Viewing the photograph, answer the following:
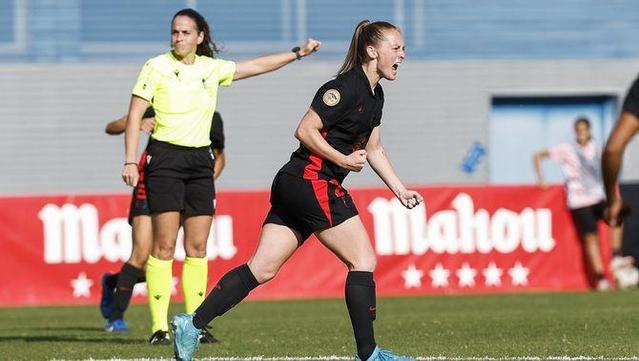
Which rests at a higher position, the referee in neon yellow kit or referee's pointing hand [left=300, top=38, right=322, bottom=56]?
referee's pointing hand [left=300, top=38, right=322, bottom=56]

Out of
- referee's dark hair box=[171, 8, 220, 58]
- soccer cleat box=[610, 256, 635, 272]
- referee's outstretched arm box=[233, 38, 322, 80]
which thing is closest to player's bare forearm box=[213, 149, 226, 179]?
referee's dark hair box=[171, 8, 220, 58]

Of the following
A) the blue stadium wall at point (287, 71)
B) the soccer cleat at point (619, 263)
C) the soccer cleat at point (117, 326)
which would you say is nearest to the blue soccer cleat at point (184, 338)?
the soccer cleat at point (117, 326)

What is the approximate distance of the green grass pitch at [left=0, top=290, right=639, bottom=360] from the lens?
8.84 meters

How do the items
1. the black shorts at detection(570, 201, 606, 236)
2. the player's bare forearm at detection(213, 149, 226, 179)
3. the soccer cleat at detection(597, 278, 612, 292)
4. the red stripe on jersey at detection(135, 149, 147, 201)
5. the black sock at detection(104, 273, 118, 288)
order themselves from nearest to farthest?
the red stripe on jersey at detection(135, 149, 147, 201), the player's bare forearm at detection(213, 149, 226, 179), the black sock at detection(104, 273, 118, 288), the soccer cleat at detection(597, 278, 612, 292), the black shorts at detection(570, 201, 606, 236)

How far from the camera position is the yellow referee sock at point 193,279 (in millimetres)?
9516

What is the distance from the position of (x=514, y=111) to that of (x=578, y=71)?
1259mm

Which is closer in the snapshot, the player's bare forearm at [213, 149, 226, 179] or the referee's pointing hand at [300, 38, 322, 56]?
Answer: the referee's pointing hand at [300, 38, 322, 56]

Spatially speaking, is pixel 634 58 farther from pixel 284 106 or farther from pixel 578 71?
pixel 284 106

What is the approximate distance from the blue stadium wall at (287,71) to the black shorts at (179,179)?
14209 millimetres

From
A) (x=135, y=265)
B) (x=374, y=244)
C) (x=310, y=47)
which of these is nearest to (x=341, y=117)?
(x=310, y=47)

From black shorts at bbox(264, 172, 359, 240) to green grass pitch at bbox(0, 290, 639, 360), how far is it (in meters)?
1.45

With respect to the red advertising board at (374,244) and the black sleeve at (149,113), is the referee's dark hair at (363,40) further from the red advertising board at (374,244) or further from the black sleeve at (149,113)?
the red advertising board at (374,244)

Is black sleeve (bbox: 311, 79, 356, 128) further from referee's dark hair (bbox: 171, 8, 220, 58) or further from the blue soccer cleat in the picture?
referee's dark hair (bbox: 171, 8, 220, 58)

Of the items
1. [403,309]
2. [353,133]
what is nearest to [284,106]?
[403,309]
